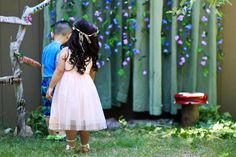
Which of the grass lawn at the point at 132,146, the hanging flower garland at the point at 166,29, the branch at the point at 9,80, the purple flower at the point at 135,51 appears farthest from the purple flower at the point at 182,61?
the branch at the point at 9,80

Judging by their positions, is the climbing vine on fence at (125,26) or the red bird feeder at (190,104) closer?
the red bird feeder at (190,104)

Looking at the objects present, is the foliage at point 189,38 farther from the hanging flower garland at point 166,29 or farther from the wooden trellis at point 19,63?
the wooden trellis at point 19,63

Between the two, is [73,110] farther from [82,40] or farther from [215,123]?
[215,123]

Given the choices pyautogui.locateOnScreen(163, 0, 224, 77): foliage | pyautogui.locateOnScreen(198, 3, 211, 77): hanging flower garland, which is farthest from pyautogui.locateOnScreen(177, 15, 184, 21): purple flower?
pyautogui.locateOnScreen(198, 3, 211, 77): hanging flower garland

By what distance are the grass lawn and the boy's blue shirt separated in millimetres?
721

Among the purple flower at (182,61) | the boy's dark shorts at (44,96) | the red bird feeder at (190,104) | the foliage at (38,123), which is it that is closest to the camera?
the boy's dark shorts at (44,96)

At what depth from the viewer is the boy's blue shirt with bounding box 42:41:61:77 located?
510cm

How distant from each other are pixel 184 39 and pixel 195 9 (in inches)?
15.3

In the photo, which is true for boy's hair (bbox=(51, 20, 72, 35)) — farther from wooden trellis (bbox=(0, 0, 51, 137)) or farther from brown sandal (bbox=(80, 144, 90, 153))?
brown sandal (bbox=(80, 144, 90, 153))

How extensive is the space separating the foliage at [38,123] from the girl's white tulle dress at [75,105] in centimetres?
116

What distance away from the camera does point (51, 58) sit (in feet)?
16.8

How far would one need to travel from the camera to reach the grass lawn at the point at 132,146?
4.53 metres

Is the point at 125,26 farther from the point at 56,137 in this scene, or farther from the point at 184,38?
the point at 56,137

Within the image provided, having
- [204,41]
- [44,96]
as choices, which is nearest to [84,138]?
[44,96]
